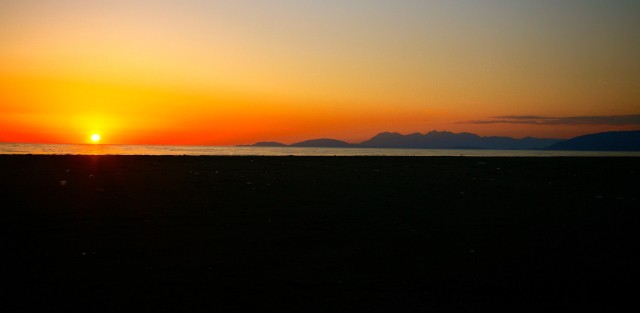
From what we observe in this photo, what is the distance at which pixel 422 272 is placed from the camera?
29.3ft

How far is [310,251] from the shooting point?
408 inches

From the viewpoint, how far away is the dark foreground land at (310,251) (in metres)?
7.38

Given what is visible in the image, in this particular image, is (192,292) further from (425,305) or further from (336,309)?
(425,305)

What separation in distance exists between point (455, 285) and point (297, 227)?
567 cm

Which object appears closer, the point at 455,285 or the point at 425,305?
the point at 425,305

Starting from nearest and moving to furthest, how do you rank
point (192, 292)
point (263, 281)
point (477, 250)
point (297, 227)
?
point (192, 292) → point (263, 281) → point (477, 250) → point (297, 227)

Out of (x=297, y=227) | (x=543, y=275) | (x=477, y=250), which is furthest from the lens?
(x=297, y=227)

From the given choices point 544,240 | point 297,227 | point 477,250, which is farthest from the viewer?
point 297,227

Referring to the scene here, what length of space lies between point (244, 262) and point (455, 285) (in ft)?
12.1

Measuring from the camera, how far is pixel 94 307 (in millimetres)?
6801

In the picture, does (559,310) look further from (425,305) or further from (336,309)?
(336,309)

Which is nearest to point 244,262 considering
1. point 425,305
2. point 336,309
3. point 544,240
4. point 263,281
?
point 263,281

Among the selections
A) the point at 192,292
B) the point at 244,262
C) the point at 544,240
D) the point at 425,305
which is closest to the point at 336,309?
the point at 425,305

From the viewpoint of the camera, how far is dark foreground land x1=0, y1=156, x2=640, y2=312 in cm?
738
